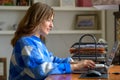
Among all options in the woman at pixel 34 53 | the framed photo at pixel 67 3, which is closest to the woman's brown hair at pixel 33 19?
the woman at pixel 34 53

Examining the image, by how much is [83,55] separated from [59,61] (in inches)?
11.6

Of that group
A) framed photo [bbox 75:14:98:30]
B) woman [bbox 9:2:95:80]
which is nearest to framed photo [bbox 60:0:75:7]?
framed photo [bbox 75:14:98:30]

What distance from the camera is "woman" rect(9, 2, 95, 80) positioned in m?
1.67

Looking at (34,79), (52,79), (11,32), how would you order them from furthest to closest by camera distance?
(11,32) → (34,79) → (52,79)

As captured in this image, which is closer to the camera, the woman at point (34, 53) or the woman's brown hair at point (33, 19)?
the woman at point (34, 53)

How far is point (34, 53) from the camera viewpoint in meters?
1.68

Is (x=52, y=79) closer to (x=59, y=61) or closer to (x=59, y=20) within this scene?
(x=59, y=61)

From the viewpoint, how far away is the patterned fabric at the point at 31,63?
1.67m

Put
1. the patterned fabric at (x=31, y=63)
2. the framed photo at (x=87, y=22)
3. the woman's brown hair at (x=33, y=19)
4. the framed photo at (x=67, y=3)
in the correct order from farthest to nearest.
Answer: the framed photo at (x=87, y=22), the framed photo at (x=67, y=3), the woman's brown hair at (x=33, y=19), the patterned fabric at (x=31, y=63)

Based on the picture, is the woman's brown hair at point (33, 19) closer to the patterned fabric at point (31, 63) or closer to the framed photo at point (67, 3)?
the patterned fabric at point (31, 63)

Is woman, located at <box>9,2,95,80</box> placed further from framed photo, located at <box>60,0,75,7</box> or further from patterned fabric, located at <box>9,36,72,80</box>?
framed photo, located at <box>60,0,75,7</box>

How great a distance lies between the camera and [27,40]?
1.73 meters

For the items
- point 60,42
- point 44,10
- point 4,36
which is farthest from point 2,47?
point 44,10

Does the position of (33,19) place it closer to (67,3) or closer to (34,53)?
(34,53)
